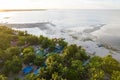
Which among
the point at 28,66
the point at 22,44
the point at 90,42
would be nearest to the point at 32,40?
the point at 22,44

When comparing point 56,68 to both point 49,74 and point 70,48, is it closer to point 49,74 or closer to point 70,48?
point 49,74

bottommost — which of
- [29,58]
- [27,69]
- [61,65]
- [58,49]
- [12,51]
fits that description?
[27,69]

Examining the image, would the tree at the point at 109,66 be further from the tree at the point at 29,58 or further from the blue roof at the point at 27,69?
the tree at the point at 29,58

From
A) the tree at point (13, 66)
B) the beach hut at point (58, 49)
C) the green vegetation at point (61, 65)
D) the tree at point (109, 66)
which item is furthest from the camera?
the beach hut at point (58, 49)

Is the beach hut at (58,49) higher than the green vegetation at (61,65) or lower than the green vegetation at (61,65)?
lower

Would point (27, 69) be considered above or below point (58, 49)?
below

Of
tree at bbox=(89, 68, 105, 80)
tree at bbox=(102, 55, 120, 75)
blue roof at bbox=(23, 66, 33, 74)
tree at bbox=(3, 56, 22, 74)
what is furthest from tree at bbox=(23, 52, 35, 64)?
tree at bbox=(102, 55, 120, 75)

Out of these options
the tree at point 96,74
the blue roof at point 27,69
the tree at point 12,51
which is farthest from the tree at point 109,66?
the tree at point 12,51

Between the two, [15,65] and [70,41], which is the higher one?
[15,65]

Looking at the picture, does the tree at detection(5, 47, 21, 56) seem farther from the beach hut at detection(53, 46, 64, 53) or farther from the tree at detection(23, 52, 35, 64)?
the beach hut at detection(53, 46, 64, 53)

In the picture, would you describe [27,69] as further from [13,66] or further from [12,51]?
[12,51]

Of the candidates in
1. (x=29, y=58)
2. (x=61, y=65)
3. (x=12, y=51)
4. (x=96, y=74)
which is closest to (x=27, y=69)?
(x=29, y=58)
